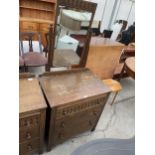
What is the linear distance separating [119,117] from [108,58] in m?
0.89

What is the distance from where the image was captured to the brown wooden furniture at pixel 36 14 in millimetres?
3230

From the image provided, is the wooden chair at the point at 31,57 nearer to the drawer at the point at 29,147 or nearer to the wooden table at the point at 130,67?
the drawer at the point at 29,147

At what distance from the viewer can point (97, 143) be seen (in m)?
0.92

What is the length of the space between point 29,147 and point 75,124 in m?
0.47

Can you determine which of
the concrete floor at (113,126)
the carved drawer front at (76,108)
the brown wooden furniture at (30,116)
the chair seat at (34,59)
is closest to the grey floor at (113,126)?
the concrete floor at (113,126)

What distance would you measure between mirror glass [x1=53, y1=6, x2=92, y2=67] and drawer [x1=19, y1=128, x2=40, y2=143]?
678 mm

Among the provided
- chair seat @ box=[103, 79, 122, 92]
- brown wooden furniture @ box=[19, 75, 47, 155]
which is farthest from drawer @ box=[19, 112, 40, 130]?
chair seat @ box=[103, 79, 122, 92]

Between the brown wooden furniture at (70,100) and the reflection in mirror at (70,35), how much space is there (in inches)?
5.8

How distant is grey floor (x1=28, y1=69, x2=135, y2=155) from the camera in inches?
67.5

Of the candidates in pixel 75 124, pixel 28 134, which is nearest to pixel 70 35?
pixel 75 124

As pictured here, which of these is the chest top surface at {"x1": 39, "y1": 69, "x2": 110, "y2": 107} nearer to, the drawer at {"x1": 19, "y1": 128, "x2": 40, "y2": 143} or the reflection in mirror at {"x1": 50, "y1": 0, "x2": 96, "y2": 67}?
the reflection in mirror at {"x1": 50, "y1": 0, "x2": 96, "y2": 67}
